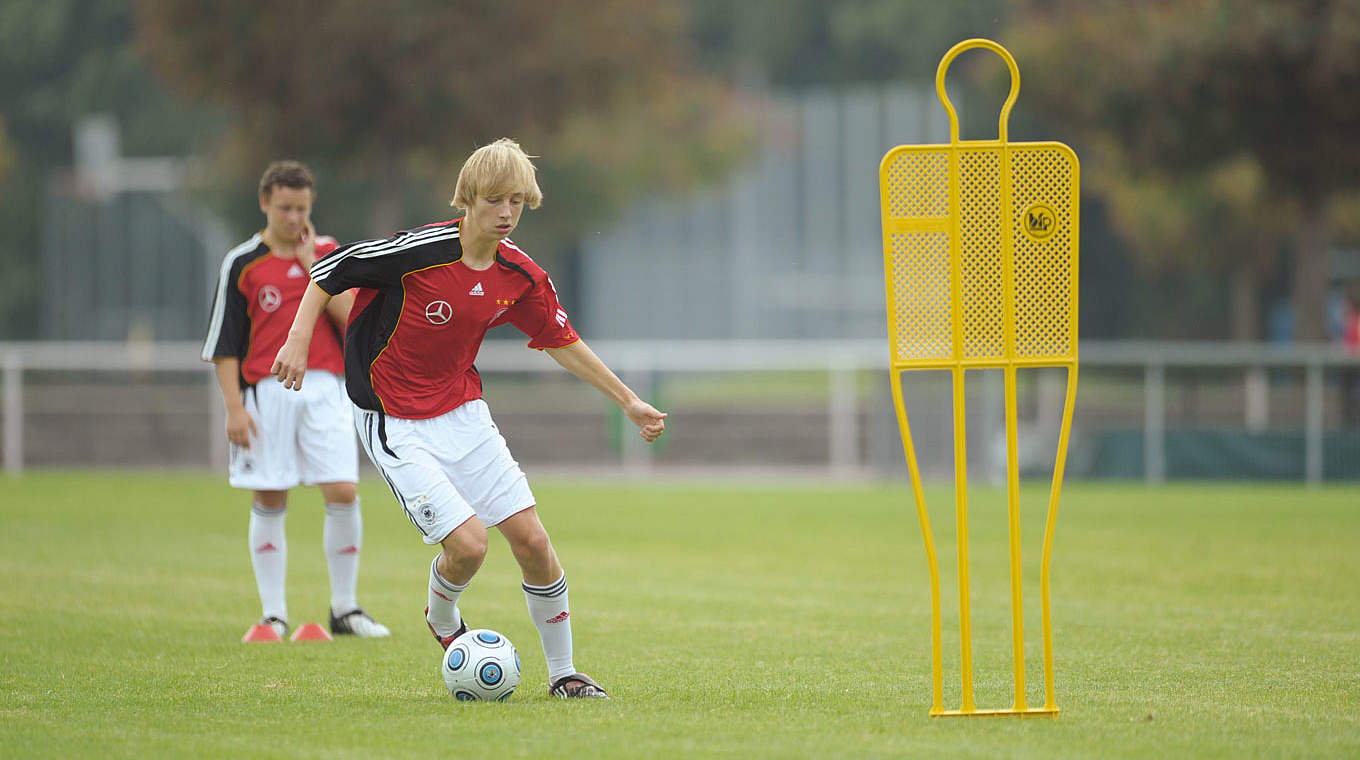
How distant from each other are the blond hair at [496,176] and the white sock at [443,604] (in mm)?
1508

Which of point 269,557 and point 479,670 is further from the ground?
point 269,557

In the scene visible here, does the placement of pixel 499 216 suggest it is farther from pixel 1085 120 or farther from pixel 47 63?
pixel 47 63

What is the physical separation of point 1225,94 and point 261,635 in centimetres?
1755

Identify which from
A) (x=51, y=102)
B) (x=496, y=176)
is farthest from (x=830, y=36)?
(x=496, y=176)

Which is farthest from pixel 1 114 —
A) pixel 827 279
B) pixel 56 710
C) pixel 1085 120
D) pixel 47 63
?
pixel 56 710

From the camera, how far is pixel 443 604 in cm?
683

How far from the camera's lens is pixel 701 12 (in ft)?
172

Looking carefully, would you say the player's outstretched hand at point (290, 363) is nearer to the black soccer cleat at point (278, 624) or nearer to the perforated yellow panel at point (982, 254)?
the perforated yellow panel at point (982, 254)

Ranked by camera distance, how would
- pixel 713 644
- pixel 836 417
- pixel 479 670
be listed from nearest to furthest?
1. pixel 479 670
2. pixel 713 644
3. pixel 836 417

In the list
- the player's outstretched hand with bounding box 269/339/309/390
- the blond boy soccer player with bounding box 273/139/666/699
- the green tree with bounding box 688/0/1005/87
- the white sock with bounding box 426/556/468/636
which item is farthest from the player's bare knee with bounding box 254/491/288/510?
the green tree with bounding box 688/0/1005/87

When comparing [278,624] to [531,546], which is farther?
[278,624]

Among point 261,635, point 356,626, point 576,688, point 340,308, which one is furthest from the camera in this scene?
point 356,626

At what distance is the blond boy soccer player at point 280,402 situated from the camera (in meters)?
8.53

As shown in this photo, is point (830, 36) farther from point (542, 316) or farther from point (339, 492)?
point (542, 316)
